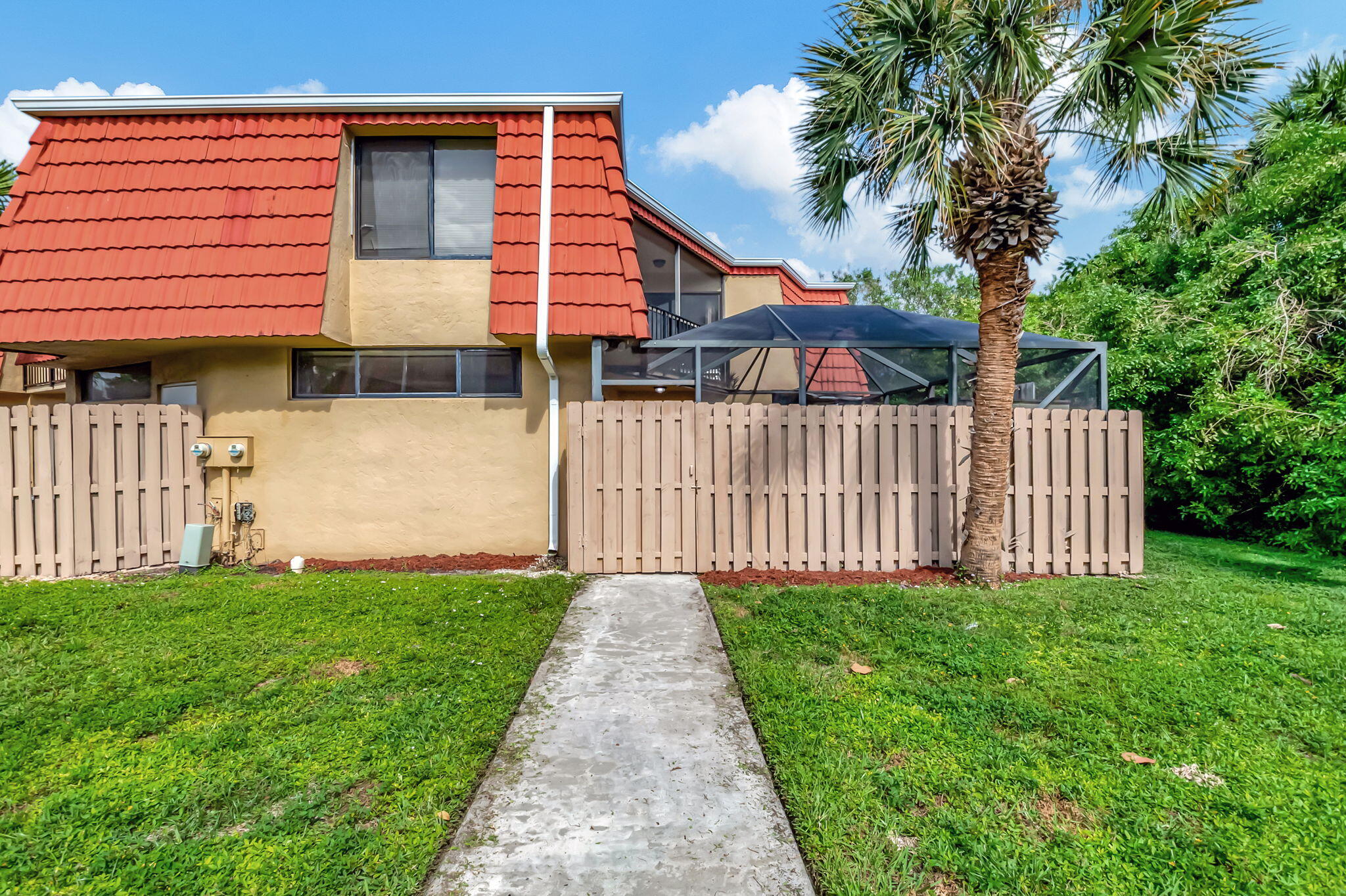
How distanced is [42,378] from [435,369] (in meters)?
14.6

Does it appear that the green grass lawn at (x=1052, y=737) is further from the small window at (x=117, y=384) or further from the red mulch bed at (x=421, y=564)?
the small window at (x=117, y=384)

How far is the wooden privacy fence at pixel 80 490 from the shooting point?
6.28 metres

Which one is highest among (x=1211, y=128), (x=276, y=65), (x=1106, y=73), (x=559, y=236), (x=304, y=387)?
(x=276, y=65)

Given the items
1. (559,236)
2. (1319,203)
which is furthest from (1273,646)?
(1319,203)

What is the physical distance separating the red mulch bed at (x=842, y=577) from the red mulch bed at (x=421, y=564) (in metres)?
2.46

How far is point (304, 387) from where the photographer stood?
7539 mm

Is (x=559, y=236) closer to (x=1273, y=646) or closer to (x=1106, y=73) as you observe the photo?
(x=1106, y=73)

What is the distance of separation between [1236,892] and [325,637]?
5.08 m

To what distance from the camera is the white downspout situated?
698 cm

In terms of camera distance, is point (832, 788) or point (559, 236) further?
point (559, 236)

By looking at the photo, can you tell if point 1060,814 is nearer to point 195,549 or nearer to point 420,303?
point 420,303

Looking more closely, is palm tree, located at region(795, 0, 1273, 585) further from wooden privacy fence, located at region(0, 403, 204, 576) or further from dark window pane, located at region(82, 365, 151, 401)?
dark window pane, located at region(82, 365, 151, 401)

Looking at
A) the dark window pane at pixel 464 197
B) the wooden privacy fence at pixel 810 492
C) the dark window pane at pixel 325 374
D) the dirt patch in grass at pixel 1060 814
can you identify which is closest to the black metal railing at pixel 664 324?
the dark window pane at pixel 464 197

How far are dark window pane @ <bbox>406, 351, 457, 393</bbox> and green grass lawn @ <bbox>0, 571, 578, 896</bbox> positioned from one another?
3.12 meters
